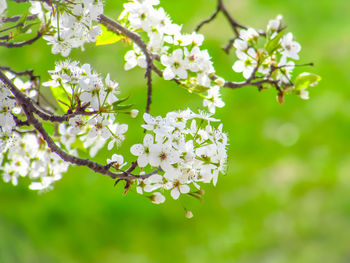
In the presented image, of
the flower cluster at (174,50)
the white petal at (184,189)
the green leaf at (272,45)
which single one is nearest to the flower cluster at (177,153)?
the white petal at (184,189)

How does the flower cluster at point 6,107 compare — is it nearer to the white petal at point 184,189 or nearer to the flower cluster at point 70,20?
the flower cluster at point 70,20

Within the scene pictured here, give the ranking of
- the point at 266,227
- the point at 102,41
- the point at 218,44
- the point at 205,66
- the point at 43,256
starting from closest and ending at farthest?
the point at 205,66, the point at 102,41, the point at 43,256, the point at 266,227, the point at 218,44

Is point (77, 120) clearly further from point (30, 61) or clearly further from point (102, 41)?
point (30, 61)

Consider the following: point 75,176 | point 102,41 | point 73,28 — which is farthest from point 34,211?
point 73,28

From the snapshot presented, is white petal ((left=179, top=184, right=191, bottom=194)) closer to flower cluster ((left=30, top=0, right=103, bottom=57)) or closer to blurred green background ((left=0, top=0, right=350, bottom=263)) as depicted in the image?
flower cluster ((left=30, top=0, right=103, bottom=57))

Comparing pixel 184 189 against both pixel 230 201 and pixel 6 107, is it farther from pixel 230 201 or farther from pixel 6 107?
pixel 230 201

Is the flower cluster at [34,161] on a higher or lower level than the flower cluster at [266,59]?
lower
